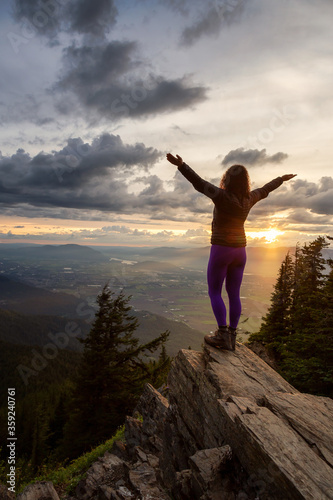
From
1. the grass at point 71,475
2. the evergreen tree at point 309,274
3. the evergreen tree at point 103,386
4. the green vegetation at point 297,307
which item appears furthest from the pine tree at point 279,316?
the grass at point 71,475

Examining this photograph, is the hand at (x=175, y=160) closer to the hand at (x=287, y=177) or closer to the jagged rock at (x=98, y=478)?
the hand at (x=287, y=177)

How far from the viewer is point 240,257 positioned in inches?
244

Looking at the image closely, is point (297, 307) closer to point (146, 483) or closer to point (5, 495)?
point (146, 483)

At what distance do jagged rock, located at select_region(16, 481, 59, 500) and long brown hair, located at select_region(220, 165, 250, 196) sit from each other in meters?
10.4

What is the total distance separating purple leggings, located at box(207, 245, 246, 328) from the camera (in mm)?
6066

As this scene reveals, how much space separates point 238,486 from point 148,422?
7.26 m

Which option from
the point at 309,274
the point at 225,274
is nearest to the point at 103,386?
the point at 225,274

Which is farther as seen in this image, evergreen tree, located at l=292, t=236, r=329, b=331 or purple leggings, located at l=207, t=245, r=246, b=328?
evergreen tree, located at l=292, t=236, r=329, b=331

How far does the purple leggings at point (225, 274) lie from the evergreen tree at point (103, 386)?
1338 cm

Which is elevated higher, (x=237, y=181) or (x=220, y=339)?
(x=237, y=181)

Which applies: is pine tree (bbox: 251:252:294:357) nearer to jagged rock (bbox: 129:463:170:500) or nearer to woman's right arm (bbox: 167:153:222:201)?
jagged rock (bbox: 129:463:170:500)

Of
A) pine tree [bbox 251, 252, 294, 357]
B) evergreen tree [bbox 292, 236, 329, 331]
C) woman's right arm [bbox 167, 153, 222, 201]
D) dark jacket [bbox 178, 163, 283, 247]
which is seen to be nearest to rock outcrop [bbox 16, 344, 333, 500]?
dark jacket [bbox 178, 163, 283, 247]

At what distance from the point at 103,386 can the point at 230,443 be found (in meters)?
15.5

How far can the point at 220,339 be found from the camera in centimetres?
703
